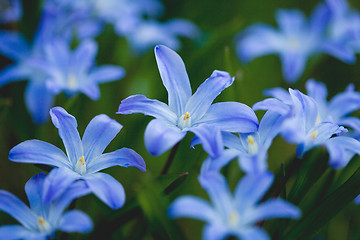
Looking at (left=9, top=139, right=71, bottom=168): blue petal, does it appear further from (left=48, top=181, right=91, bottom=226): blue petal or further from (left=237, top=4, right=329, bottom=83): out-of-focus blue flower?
(left=237, top=4, right=329, bottom=83): out-of-focus blue flower

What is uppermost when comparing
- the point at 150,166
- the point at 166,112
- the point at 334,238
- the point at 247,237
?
the point at 166,112

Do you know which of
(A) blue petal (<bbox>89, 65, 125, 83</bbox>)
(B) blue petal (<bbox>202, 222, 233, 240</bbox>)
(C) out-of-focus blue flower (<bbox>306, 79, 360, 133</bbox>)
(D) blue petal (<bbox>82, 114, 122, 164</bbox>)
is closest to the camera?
(B) blue petal (<bbox>202, 222, 233, 240</bbox>)

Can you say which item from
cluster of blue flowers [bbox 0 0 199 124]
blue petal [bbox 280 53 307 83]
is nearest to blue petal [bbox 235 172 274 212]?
cluster of blue flowers [bbox 0 0 199 124]

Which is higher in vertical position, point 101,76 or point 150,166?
point 101,76

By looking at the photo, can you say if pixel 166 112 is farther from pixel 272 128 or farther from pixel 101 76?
pixel 101 76

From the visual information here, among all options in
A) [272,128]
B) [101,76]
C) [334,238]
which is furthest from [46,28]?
[334,238]

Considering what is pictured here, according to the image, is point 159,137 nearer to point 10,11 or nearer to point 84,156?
point 84,156
